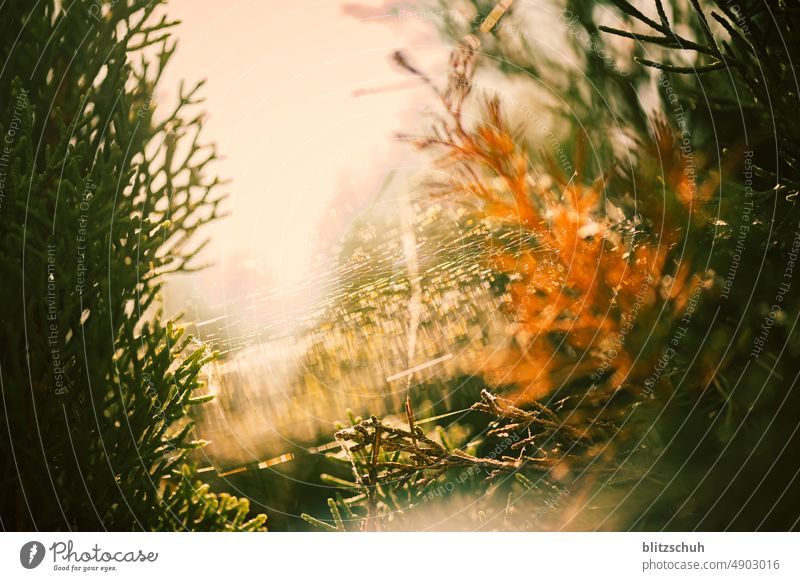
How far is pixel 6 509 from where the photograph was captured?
750 mm

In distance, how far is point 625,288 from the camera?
0.71m

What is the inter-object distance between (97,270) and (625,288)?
0.67m

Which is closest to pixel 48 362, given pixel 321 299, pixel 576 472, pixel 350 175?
pixel 321 299

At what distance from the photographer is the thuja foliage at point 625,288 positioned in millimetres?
697

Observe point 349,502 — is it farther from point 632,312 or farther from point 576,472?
point 632,312

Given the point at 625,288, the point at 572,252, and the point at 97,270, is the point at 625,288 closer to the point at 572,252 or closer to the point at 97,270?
the point at 572,252

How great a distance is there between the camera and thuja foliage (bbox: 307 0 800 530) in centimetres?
70
